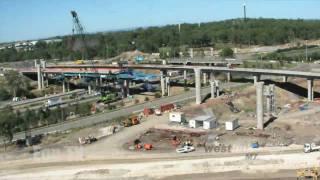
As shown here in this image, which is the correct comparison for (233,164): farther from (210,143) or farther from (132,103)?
(132,103)

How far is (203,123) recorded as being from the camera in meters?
58.2

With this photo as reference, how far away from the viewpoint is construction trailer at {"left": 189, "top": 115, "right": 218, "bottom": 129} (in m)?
57.8

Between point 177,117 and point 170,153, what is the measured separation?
1214cm

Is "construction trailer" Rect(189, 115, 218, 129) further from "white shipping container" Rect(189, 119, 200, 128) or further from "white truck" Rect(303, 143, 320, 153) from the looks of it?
"white truck" Rect(303, 143, 320, 153)

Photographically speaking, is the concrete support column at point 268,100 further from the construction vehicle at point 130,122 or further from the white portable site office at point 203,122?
→ the construction vehicle at point 130,122

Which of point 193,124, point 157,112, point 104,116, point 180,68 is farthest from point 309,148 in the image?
point 180,68

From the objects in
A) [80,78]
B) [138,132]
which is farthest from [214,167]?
[80,78]

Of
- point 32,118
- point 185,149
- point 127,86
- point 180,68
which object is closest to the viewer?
point 185,149

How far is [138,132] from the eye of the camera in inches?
2264

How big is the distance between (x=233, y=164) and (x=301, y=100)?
31166 millimetres

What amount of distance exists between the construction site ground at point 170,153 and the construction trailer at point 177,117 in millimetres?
811

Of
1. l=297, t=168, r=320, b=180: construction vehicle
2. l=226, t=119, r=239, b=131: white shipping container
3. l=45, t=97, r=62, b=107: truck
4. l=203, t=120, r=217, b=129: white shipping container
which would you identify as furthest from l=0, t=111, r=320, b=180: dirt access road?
l=45, t=97, r=62, b=107: truck

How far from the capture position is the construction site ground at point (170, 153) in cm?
4447

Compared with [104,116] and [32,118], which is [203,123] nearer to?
[104,116]
